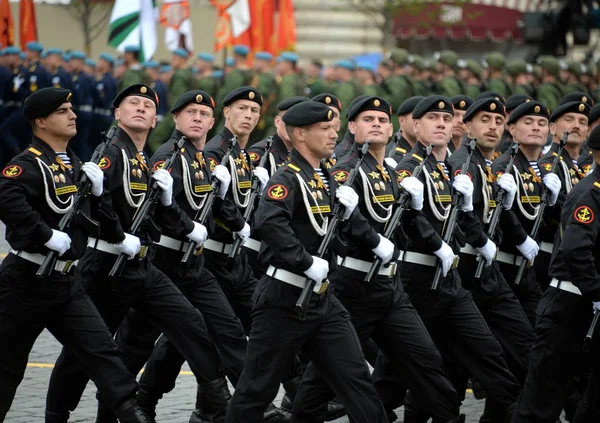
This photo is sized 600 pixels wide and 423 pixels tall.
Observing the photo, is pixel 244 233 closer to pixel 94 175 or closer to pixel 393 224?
pixel 393 224

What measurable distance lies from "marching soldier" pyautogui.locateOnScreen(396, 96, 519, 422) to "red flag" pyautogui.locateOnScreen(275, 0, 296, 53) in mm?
19291

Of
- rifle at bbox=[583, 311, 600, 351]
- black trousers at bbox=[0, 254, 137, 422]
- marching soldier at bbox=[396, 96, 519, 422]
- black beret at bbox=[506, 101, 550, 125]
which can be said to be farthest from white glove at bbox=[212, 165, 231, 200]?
rifle at bbox=[583, 311, 600, 351]

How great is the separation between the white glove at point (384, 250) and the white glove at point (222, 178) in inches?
61.0

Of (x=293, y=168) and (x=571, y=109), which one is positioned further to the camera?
(x=571, y=109)

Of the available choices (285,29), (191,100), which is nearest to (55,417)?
(191,100)

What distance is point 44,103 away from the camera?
303 inches

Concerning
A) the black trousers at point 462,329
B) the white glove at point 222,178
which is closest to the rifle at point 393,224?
the black trousers at point 462,329

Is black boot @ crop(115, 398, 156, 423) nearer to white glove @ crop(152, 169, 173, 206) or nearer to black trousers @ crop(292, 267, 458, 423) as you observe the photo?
black trousers @ crop(292, 267, 458, 423)

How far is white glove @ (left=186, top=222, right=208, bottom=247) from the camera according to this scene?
836 cm

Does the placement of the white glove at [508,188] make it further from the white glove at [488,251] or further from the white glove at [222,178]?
the white glove at [222,178]

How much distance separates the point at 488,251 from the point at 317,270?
2051 millimetres

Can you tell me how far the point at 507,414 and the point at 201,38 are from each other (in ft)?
76.5

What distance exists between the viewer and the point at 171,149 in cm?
881

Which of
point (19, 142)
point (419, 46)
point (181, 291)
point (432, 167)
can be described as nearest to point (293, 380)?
point (181, 291)
